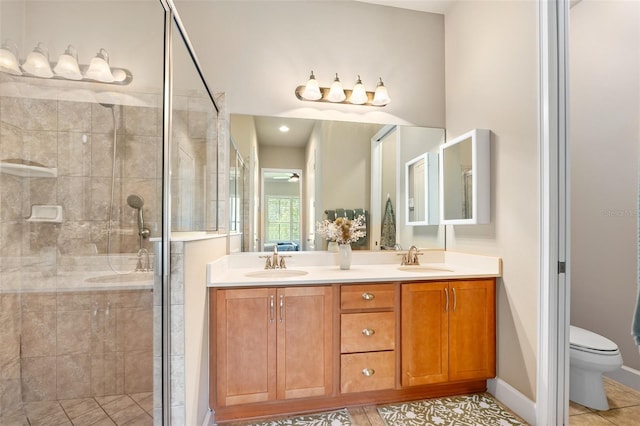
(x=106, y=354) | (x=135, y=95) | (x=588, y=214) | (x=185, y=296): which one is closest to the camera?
(x=106, y=354)

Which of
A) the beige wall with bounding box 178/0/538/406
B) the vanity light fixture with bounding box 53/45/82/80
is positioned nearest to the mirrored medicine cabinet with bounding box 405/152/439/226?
the beige wall with bounding box 178/0/538/406

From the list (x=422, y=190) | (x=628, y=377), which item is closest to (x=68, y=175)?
(x=422, y=190)

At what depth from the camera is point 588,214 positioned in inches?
94.3

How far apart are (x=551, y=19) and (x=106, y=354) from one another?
2.53 meters

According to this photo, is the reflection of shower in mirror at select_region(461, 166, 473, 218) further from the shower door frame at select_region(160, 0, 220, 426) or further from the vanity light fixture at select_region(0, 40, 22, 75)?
the vanity light fixture at select_region(0, 40, 22, 75)

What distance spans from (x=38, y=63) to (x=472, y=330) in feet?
7.78

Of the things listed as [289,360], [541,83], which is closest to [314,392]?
[289,360]

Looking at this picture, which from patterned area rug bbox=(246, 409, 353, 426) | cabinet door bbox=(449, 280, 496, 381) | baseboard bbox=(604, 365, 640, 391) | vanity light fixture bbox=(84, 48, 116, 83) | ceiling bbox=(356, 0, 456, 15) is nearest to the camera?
vanity light fixture bbox=(84, 48, 116, 83)

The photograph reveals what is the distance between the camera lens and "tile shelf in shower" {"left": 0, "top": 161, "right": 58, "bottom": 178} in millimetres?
795

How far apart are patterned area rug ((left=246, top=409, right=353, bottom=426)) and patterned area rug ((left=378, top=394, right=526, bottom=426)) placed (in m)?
0.23

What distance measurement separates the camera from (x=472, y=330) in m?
1.98

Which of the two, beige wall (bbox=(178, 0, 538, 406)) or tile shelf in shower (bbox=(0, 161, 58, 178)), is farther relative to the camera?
beige wall (bbox=(178, 0, 538, 406))

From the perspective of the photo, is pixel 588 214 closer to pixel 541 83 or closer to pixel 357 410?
pixel 541 83

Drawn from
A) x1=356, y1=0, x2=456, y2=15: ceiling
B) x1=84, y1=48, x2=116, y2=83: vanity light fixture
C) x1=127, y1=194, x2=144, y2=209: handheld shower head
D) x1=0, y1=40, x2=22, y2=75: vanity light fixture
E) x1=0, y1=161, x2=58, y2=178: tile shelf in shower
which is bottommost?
x1=127, y1=194, x2=144, y2=209: handheld shower head
